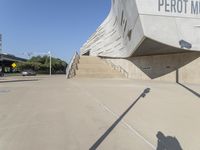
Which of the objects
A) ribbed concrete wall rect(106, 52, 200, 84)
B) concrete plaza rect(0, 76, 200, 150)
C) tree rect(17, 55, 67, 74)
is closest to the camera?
concrete plaza rect(0, 76, 200, 150)

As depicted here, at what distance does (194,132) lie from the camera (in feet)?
20.9

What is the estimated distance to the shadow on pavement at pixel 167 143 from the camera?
16.7ft

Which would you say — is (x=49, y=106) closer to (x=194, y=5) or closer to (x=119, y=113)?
(x=119, y=113)

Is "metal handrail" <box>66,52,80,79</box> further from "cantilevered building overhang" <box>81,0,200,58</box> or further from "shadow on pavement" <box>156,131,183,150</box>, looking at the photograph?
"shadow on pavement" <box>156,131,183,150</box>

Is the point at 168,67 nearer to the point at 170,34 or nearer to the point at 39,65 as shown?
the point at 170,34

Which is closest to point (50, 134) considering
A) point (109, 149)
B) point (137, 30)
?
point (109, 149)

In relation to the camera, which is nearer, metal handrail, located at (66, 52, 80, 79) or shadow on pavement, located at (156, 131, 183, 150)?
shadow on pavement, located at (156, 131, 183, 150)

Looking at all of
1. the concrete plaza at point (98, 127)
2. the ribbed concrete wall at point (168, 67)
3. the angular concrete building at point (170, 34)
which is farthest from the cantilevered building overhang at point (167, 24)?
the concrete plaza at point (98, 127)

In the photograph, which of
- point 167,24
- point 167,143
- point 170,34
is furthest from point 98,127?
point 167,24

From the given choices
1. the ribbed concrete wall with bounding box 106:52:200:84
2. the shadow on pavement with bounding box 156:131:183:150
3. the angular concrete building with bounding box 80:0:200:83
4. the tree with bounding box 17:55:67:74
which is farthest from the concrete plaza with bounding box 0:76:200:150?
→ the tree with bounding box 17:55:67:74

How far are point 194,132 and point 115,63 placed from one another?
1485 inches

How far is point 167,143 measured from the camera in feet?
17.7

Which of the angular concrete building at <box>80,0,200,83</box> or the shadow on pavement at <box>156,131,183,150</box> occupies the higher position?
the angular concrete building at <box>80,0,200,83</box>

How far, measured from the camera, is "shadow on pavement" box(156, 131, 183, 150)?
200 inches
